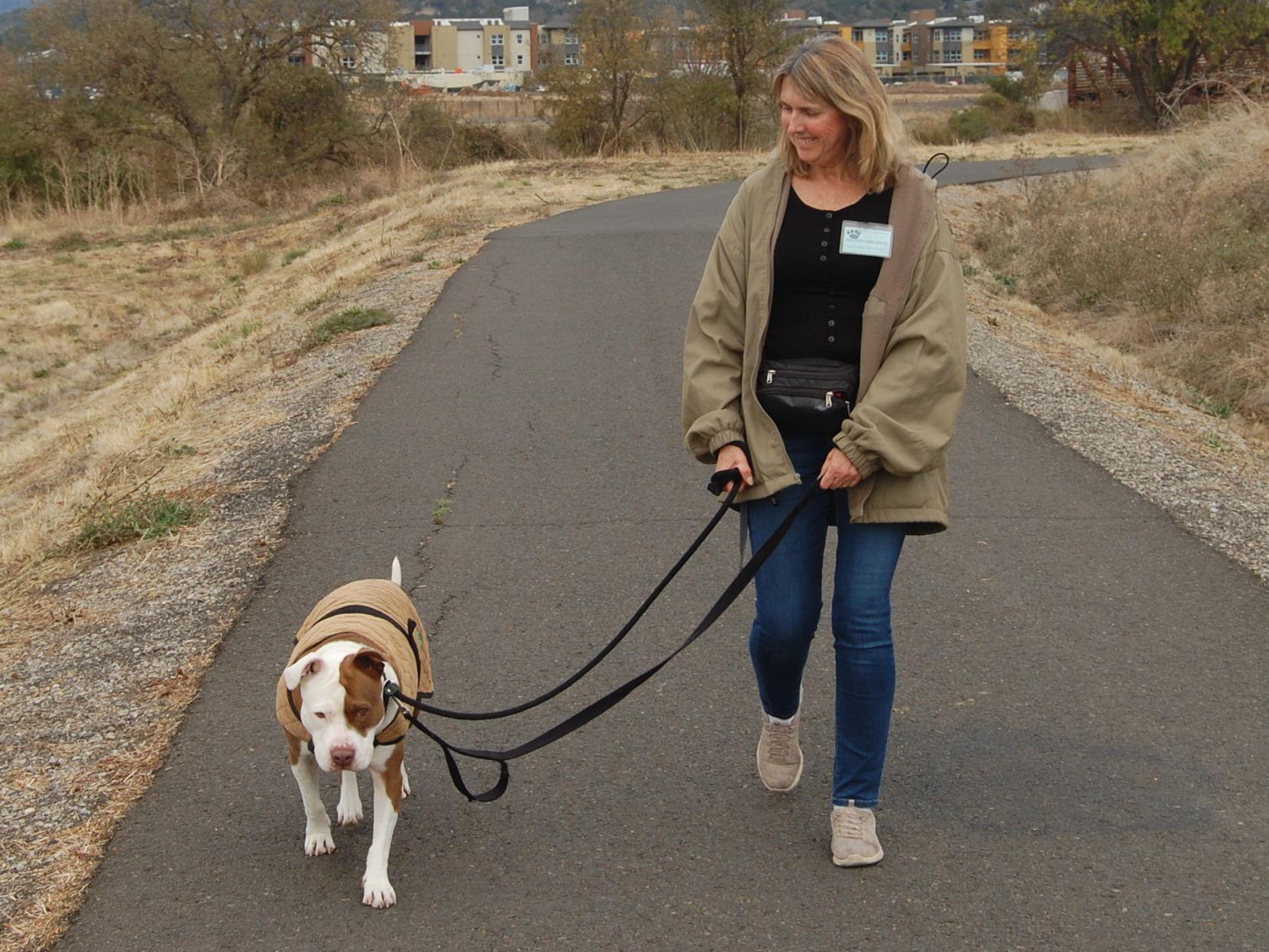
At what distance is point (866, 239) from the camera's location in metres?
3.61

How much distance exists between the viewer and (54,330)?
66.5ft

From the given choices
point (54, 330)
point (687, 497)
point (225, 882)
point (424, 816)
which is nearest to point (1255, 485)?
point (687, 497)

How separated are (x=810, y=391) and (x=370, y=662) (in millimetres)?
1379

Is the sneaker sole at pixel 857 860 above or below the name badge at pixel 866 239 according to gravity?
below

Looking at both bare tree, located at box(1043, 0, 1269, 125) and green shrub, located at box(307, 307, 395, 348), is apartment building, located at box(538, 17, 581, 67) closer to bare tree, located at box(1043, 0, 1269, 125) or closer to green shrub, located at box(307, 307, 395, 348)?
bare tree, located at box(1043, 0, 1269, 125)

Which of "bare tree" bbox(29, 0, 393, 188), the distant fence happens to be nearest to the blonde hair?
"bare tree" bbox(29, 0, 393, 188)

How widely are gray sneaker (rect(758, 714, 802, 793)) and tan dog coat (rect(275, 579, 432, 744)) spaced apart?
1051 millimetres

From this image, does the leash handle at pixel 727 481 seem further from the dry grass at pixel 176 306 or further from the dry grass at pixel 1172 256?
the dry grass at pixel 1172 256

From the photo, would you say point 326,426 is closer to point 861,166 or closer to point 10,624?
point 10,624

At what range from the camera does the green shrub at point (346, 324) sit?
12.6m

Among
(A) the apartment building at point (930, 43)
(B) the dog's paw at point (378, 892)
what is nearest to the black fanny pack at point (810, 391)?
(B) the dog's paw at point (378, 892)

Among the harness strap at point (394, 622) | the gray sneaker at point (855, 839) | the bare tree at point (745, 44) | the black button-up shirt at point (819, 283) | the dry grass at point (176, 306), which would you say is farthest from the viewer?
the bare tree at point (745, 44)

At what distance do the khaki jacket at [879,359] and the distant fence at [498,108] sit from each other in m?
36.7

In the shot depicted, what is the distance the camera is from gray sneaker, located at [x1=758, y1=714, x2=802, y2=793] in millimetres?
4133
